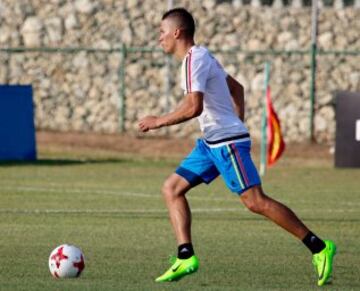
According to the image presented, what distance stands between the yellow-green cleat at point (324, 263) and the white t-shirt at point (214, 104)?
1.15 metres

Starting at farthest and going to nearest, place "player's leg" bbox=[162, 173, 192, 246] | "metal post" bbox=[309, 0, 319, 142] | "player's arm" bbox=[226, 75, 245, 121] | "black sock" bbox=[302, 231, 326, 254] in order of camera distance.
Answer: "metal post" bbox=[309, 0, 319, 142] → "player's arm" bbox=[226, 75, 245, 121] → "player's leg" bbox=[162, 173, 192, 246] → "black sock" bbox=[302, 231, 326, 254]

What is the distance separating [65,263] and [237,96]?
6.73ft

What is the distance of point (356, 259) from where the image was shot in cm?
1447

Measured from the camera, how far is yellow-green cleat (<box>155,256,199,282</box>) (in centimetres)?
1233

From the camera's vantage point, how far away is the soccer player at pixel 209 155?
12.3 meters

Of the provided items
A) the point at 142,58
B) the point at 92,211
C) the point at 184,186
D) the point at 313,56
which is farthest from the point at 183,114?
the point at 142,58

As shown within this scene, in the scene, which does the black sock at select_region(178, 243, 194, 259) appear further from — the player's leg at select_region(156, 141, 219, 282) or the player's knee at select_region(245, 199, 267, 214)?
the player's knee at select_region(245, 199, 267, 214)

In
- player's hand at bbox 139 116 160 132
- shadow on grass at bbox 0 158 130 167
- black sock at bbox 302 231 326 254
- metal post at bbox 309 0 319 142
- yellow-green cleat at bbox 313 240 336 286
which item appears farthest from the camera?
metal post at bbox 309 0 319 142

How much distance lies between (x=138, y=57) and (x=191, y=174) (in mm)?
26450

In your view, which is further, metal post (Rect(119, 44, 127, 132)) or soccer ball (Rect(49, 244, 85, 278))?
metal post (Rect(119, 44, 127, 132))

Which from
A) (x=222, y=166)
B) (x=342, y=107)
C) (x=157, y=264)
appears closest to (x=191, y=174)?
(x=222, y=166)

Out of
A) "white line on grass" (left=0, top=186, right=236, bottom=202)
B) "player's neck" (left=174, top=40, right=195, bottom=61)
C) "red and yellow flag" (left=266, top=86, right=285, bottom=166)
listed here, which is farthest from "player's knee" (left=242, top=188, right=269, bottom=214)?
"red and yellow flag" (left=266, top=86, right=285, bottom=166)

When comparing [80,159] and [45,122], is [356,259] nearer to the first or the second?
[80,159]

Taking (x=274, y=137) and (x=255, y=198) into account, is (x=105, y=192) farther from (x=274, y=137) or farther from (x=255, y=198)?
(x=255, y=198)
